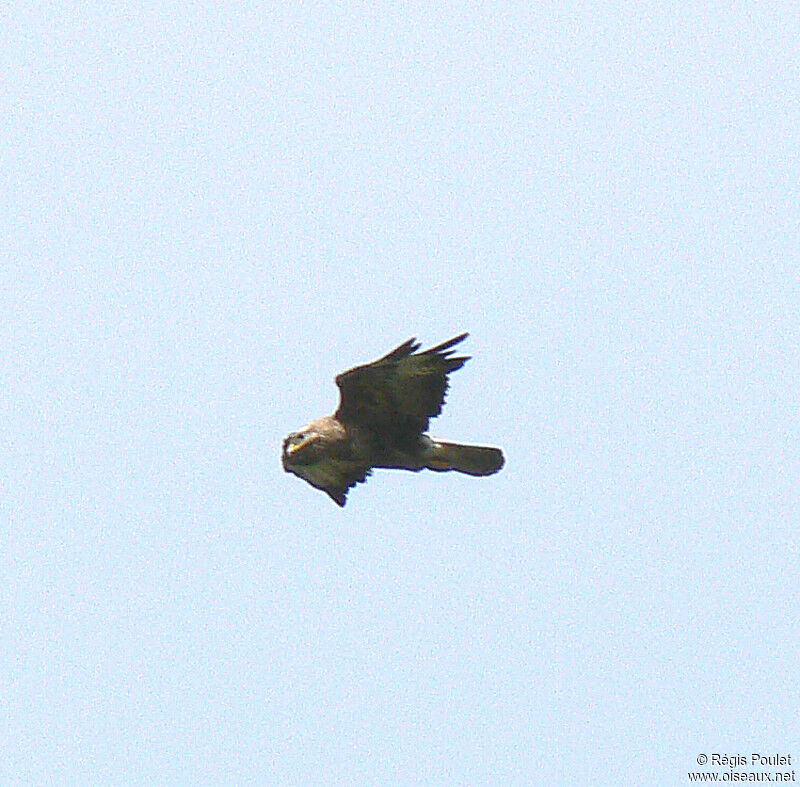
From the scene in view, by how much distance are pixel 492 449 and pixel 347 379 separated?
152 cm

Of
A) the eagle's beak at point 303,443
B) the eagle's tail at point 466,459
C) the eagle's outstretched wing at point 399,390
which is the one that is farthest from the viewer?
the eagle's tail at point 466,459

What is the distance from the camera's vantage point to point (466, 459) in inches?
456

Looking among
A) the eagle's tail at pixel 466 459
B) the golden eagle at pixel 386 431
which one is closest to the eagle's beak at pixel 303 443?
the golden eagle at pixel 386 431

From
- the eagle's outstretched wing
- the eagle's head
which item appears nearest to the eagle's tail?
the eagle's outstretched wing

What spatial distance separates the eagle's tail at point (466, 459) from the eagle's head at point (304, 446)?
36.5 inches

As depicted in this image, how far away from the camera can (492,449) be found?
11625 millimetres

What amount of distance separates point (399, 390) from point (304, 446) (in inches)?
34.4

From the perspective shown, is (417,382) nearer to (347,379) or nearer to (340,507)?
(347,379)

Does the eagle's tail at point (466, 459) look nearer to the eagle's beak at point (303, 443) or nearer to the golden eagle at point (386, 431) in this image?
the golden eagle at point (386, 431)

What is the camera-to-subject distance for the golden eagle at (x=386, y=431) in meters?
10.7

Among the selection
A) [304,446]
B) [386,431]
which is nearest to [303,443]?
[304,446]

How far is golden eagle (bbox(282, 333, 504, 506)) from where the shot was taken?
35.0 feet

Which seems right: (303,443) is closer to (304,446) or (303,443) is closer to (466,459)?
(304,446)

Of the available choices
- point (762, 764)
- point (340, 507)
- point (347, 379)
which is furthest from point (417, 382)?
point (762, 764)
